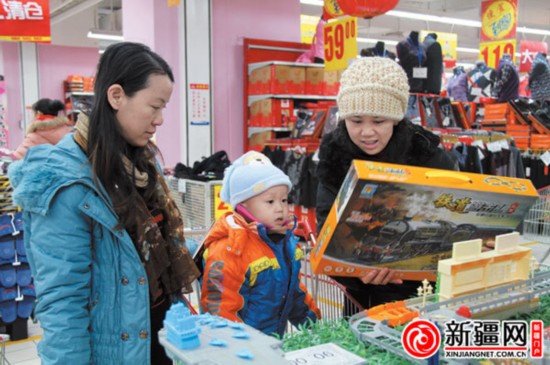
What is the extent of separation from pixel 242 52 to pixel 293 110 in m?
1.26

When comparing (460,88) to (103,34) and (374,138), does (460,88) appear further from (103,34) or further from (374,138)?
(103,34)

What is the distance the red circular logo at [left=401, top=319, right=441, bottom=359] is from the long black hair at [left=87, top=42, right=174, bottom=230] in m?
0.93

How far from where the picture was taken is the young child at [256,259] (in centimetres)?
200

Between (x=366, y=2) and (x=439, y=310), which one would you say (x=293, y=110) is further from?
(x=439, y=310)

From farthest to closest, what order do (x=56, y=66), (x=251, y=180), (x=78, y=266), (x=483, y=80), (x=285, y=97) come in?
(x=56, y=66), (x=483, y=80), (x=285, y=97), (x=251, y=180), (x=78, y=266)

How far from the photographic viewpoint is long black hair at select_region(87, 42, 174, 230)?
1604 mm

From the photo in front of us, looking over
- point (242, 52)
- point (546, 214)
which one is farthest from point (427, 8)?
point (546, 214)

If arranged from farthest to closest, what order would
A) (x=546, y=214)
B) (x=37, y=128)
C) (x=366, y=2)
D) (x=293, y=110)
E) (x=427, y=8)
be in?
1. (x=427, y=8)
2. (x=293, y=110)
3. (x=366, y=2)
4. (x=37, y=128)
5. (x=546, y=214)

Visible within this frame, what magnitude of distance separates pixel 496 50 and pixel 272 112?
6844mm

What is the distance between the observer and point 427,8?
15.9 metres

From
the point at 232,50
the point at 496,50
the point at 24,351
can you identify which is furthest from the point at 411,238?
the point at 496,50

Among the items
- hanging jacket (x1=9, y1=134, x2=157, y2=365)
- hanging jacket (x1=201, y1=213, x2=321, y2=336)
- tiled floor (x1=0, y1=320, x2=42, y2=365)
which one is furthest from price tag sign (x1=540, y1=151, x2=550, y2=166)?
hanging jacket (x1=9, y1=134, x2=157, y2=365)

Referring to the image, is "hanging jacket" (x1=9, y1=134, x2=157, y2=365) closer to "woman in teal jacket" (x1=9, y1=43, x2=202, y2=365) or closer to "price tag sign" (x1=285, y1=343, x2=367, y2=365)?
"woman in teal jacket" (x1=9, y1=43, x2=202, y2=365)

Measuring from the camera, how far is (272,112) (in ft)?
26.7
